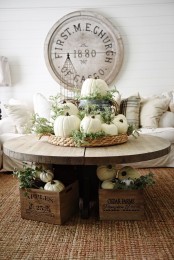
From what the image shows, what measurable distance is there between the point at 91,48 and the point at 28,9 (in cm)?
105

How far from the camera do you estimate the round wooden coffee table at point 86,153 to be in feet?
5.39

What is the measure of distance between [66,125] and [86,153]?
12.0 inches

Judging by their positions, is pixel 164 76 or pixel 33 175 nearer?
pixel 33 175

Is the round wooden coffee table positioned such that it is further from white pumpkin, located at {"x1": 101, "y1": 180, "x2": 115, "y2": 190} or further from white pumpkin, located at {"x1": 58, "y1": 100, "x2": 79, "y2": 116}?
white pumpkin, located at {"x1": 58, "y1": 100, "x2": 79, "y2": 116}

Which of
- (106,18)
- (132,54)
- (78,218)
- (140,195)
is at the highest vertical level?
(106,18)

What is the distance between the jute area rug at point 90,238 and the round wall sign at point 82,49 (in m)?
2.27

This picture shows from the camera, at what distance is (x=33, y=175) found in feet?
6.89

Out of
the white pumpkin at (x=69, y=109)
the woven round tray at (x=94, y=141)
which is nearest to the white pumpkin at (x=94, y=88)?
the white pumpkin at (x=69, y=109)

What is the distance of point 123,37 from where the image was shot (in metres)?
3.99

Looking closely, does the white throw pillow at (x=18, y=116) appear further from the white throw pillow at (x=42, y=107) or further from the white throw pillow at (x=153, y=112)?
the white throw pillow at (x=153, y=112)

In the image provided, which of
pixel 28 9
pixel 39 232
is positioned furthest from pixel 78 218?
pixel 28 9

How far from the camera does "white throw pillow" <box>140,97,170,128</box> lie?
11.3 ft

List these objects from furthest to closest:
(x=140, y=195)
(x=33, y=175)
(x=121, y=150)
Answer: (x=33, y=175), (x=140, y=195), (x=121, y=150)

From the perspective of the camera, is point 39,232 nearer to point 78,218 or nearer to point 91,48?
point 78,218
